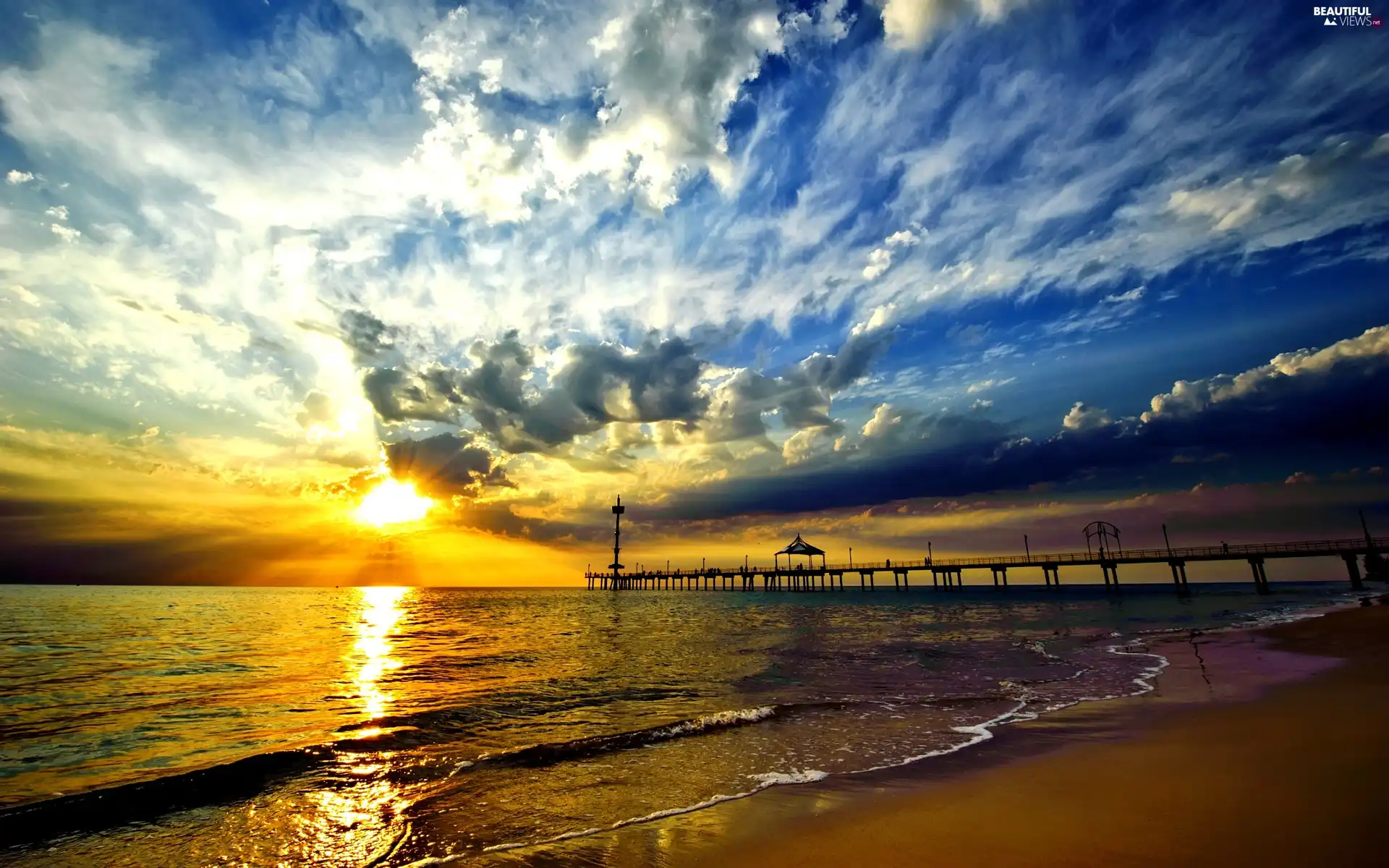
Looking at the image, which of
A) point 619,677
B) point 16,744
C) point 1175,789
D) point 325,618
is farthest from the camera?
point 325,618

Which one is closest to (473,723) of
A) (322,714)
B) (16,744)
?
(322,714)

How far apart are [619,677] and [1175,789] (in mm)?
14806

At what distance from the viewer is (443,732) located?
1258 centimetres

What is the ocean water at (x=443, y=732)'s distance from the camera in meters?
7.62

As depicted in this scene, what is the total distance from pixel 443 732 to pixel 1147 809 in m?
12.3

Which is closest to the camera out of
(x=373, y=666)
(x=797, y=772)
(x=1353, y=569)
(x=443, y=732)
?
(x=797, y=772)

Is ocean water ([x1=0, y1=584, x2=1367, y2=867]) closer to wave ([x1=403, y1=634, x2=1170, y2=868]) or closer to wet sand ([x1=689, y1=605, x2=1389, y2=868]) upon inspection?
wave ([x1=403, y1=634, x2=1170, y2=868])

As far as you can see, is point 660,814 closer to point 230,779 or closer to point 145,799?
point 230,779

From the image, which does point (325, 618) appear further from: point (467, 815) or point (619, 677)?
point (467, 815)

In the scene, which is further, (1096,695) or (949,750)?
(1096,695)

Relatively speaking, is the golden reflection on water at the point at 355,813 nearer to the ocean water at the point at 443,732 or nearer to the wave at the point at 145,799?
the ocean water at the point at 443,732

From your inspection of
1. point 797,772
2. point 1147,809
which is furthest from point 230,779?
point 1147,809

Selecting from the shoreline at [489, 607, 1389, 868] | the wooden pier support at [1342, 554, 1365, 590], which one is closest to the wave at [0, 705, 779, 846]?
the shoreline at [489, 607, 1389, 868]

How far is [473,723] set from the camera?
1323cm
